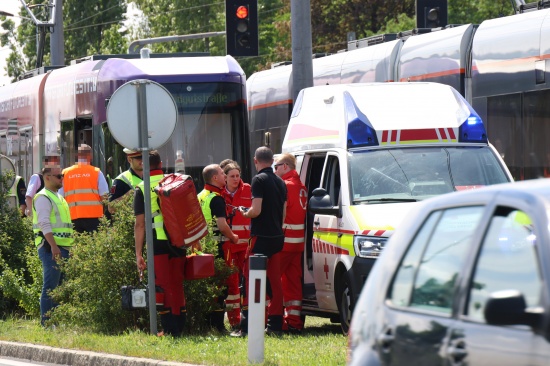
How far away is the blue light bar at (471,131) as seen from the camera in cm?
1306

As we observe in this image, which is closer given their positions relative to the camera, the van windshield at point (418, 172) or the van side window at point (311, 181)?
the van windshield at point (418, 172)

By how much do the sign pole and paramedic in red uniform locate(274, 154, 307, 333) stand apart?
143cm

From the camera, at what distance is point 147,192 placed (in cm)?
1226

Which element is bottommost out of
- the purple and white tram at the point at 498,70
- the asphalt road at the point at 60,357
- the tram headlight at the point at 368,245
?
the asphalt road at the point at 60,357

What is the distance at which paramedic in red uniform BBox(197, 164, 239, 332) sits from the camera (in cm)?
1302

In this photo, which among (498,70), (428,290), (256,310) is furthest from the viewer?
(498,70)

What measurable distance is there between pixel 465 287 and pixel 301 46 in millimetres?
13788

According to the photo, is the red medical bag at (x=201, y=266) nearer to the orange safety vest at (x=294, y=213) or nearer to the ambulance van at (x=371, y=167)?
the orange safety vest at (x=294, y=213)

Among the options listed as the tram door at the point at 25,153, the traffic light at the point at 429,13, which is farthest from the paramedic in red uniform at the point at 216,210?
the traffic light at the point at 429,13

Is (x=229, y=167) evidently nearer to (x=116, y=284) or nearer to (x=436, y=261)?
(x=116, y=284)

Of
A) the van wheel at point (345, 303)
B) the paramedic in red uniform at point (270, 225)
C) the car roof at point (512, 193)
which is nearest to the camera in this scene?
the car roof at point (512, 193)

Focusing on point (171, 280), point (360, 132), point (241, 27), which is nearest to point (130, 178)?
point (171, 280)

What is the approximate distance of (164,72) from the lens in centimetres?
2062

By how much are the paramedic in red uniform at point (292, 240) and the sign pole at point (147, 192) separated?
1.43m
